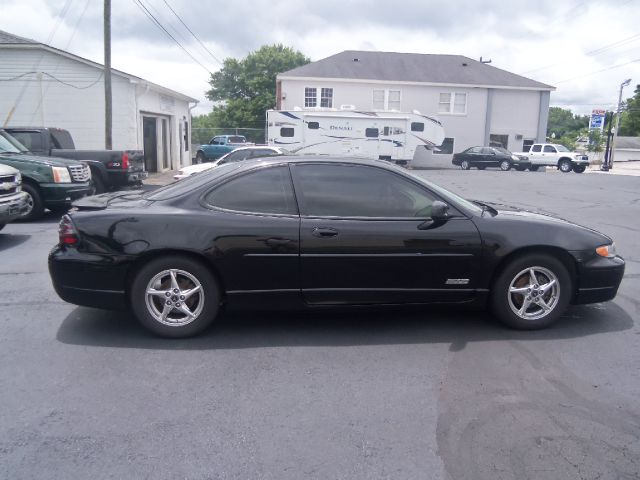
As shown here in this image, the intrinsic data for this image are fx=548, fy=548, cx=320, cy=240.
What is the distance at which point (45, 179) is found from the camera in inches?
412

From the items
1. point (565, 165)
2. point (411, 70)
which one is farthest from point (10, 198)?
point (565, 165)

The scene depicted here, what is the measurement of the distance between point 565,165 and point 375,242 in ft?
112

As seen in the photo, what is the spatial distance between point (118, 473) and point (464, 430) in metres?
1.94

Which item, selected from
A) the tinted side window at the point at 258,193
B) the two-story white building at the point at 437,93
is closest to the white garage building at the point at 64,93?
the two-story white building at the point at 437,93

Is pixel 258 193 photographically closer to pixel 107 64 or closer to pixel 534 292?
pixel 534 292

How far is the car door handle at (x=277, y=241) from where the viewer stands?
14.6 feet

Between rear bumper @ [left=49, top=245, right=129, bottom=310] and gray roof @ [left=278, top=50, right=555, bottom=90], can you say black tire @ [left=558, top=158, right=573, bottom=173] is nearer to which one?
gray roof @ [left=278, top=50, right=555, bottom=90]

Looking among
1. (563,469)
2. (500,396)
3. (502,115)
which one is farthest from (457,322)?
(502,115)

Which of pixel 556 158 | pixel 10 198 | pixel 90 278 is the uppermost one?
pixel 556 158

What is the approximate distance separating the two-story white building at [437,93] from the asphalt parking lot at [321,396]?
3148 centimetres

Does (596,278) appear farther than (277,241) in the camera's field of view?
Yes

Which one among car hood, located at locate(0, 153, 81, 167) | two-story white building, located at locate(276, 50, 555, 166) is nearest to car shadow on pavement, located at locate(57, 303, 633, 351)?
car hood, located at locate(0, 153, 81, 167)

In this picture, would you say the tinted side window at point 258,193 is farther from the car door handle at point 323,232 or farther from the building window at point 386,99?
the building window at point 386,99

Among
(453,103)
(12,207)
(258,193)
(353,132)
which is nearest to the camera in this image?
(258,193)
